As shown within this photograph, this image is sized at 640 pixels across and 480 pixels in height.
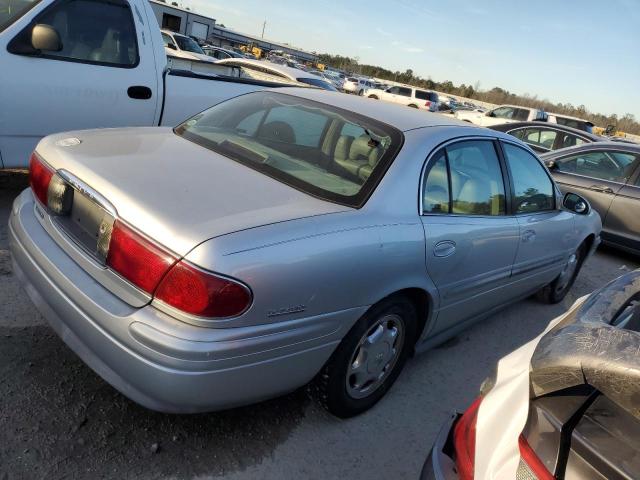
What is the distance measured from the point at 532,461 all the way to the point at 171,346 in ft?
3.88

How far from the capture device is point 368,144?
9.15 feet

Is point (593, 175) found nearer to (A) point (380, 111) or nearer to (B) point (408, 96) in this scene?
(A) point (380, 111)

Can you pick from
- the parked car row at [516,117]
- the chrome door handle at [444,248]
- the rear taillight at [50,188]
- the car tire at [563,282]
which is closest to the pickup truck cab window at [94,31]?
the rear taillight at [50,188]

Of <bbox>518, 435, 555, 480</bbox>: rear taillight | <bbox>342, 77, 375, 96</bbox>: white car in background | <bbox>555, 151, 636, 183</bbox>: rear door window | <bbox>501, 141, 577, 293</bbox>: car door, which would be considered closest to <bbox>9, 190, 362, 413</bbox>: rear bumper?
<bbox>518, 435, 555, 480</bbox>: rear taillight

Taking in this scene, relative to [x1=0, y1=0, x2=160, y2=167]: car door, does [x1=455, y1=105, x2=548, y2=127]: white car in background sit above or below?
below

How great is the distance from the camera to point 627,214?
678 centimetres

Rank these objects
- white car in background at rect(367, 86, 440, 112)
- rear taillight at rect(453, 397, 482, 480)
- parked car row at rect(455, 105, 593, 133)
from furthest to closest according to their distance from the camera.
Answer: white car in background at rect(367, 86, 440, 112) → parked car row at rect(455, 105, 593, 133) → rear taillight at rect(453, 397, 482, 480)

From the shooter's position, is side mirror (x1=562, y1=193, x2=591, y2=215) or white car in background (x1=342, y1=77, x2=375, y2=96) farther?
white car in background (x1=342, y1=77, x2=375, y2=96)

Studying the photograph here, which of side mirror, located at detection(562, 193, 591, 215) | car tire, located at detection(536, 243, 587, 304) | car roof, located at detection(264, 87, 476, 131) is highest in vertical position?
car roof, located at detection(264, 87, 476, 131)

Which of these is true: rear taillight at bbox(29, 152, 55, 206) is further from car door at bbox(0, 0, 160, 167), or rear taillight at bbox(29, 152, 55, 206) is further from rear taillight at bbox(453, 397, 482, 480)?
rear taillight at bbox(453, 397, 482, 480)

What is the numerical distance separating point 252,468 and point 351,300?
835mm

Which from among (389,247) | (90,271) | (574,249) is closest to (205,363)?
(90,271)

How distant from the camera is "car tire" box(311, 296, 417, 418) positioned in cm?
243

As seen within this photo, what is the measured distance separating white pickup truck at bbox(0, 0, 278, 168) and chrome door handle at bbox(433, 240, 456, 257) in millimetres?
3098
